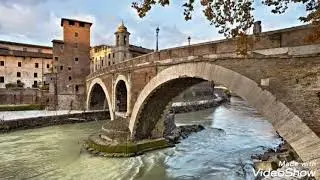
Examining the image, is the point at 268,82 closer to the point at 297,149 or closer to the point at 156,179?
the point at 297,149

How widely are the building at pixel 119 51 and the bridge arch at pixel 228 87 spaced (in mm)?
20572

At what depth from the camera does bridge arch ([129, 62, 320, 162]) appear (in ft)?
22.0

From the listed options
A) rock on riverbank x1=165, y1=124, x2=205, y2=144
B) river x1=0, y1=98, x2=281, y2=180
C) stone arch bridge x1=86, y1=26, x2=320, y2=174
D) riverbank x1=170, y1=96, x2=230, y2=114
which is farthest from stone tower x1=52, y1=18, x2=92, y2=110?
Result: stone arch bridge x1=86, y1=26, x2=320, y2=174

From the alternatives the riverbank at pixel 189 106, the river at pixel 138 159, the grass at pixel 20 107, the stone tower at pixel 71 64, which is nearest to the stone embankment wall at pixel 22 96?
the grass at pixel 20 107

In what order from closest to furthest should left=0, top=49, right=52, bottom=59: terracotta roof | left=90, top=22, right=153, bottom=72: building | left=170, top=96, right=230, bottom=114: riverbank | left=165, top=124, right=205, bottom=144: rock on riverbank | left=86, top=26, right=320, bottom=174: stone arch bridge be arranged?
left=86, top=26, right=320, bottom=174: stone arch bridge → left=165, top=124, right=205, bottom=144: rock on riverbank → left=170, top=96, right=230, bottom=114: riverbank → left=90, top=22, right=153, bottom=72: building → left=0, top=49, right=52, bottom=59: terracotta roof

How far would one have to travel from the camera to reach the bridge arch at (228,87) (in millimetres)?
6701

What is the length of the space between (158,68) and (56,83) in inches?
964

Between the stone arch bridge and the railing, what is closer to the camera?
the stone arch bridge

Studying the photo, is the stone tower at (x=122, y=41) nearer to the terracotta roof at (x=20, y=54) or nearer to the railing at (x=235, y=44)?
the terracotta roof at (x=20, y=54)

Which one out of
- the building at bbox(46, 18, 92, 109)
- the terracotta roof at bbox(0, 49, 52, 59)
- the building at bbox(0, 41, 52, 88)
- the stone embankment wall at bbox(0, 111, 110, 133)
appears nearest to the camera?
the stone embankment wall at bbox(0, 111, 110, 133)

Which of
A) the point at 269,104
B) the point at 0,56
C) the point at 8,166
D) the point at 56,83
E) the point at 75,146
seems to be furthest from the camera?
the point at 0,56

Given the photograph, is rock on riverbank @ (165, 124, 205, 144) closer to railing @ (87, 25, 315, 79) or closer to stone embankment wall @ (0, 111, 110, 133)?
railing @ (87, 25, 315, 79)

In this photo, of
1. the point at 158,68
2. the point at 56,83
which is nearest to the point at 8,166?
the point at 158,68

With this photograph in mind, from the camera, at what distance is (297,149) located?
22.3ft
